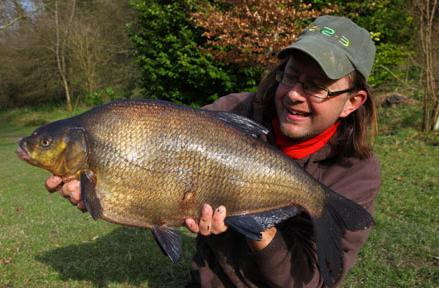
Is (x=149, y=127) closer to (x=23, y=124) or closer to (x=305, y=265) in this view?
(x=305, y=265)

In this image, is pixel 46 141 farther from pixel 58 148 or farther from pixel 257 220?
pixel 257 220

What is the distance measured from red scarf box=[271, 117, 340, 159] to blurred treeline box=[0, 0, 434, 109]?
8.48 meters

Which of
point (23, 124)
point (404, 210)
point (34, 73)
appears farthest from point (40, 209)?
point (34, 73)

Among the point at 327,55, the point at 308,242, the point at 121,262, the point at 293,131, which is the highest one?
the point at 327,55

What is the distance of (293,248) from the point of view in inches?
106

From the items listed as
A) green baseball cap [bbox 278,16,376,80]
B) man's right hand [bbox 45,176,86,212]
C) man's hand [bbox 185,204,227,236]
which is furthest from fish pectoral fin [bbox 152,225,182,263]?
green baseball cap [bbox 278,16,376,80]

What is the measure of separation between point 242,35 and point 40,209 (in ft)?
21.3

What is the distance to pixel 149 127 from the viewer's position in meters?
2.34

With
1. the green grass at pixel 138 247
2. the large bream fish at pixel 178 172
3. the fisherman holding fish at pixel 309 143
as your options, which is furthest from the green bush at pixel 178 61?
the large bream fish at pixel 178 172

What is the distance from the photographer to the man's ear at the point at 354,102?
274 cm

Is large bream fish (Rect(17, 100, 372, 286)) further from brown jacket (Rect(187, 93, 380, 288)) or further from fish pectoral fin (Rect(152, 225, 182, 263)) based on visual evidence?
brown jacket (Rect(187, 93, 380, 288))

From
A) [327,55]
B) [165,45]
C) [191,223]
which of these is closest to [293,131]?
[327,55]

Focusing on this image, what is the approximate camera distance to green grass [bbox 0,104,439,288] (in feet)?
13.6

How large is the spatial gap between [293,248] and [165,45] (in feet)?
49.4
